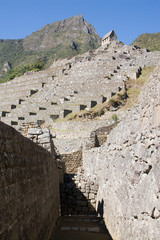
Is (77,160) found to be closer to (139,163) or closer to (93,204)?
(93,204)

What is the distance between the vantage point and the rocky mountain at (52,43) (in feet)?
401

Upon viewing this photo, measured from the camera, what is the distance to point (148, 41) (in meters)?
91.1

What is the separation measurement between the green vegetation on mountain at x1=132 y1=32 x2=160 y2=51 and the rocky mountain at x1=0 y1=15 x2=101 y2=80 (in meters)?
29.0

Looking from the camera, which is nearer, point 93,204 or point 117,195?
point 117,195

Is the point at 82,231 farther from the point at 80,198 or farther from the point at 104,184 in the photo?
the point at 80,198

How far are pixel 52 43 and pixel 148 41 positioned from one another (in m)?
80.9

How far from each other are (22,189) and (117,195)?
7.30ft

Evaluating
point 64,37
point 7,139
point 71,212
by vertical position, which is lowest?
point 71,212

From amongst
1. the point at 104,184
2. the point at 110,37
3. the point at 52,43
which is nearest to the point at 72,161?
the point at 104,184

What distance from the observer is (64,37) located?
157250 mm

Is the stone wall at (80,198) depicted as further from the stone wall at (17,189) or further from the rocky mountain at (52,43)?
the rocky mountain at (52,43)

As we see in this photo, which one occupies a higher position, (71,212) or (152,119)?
(152,119)

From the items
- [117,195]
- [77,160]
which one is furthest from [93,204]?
[77,160]

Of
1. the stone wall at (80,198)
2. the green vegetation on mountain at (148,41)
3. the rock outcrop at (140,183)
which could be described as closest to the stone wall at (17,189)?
the rock outcrop at (140,183)
